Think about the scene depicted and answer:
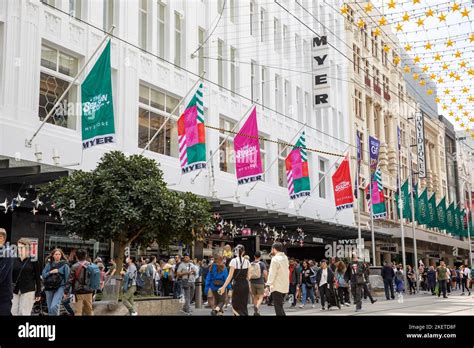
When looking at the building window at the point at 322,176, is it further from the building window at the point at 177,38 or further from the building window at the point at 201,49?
the building window at the point at 177,38

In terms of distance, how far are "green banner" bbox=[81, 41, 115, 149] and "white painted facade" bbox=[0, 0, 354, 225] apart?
2341 mm

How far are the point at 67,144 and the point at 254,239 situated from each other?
9.58m

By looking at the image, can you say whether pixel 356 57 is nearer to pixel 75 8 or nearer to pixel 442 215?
pixel 442 215

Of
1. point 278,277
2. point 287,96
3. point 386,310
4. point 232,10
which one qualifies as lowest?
point 386,310

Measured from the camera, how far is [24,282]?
34.9 ft

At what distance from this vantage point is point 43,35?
786 inches

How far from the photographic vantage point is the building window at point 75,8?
2159cm

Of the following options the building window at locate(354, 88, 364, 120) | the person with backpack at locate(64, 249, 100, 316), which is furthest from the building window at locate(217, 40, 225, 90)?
the building window at locate(354, 88, 364, 120)

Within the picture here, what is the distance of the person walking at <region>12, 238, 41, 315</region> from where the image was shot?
34.7ft

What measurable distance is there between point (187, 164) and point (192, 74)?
23.5 ft

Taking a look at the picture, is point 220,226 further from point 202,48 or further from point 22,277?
point 22,277

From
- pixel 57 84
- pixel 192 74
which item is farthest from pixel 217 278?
pixel 192 74
